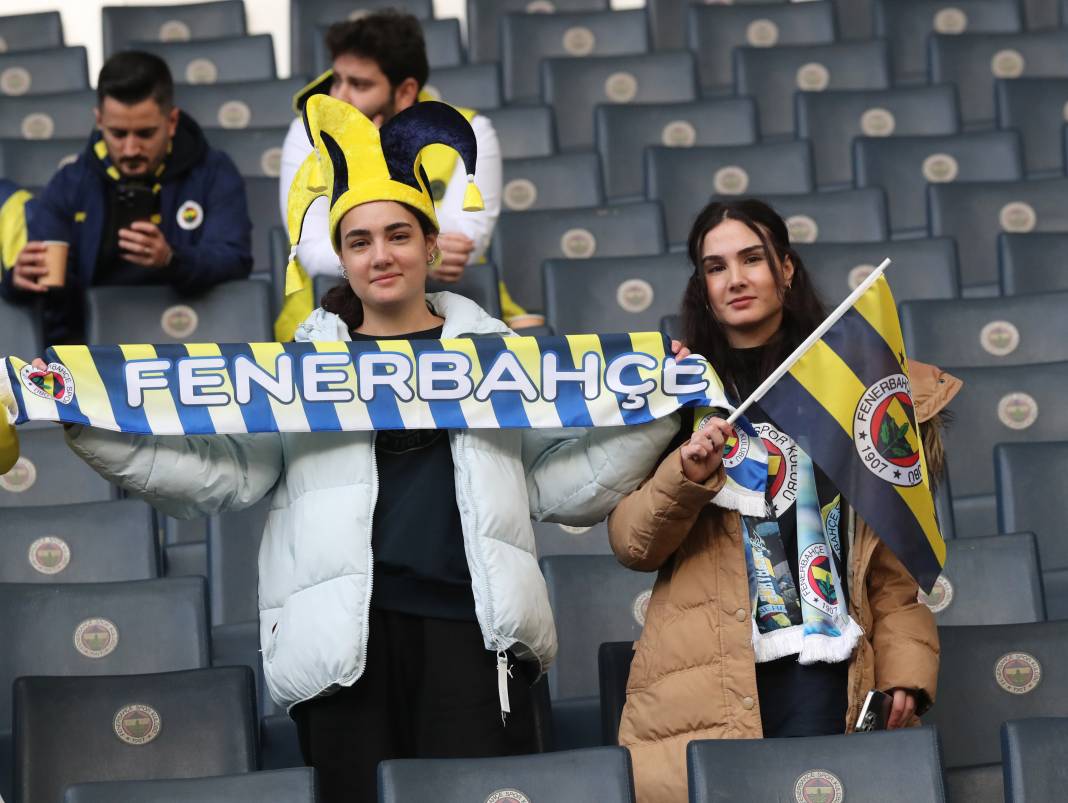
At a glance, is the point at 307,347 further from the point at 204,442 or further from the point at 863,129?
the point at 863,129

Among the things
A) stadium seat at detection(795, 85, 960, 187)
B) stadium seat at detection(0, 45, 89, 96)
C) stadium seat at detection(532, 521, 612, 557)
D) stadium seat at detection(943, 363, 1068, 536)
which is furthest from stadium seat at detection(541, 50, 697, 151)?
stadium seat at detection(532, 521, 612, 557)

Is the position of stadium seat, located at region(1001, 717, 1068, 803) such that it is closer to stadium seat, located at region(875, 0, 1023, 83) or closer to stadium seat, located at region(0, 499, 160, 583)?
stadium seat, located at region(0, 499, 160, 583)

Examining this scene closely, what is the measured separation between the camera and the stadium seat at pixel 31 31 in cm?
582

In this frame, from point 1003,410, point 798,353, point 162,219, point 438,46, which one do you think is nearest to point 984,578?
point 1003,410

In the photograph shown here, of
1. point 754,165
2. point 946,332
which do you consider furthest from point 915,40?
point 946,332

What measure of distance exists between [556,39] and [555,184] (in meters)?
0.96

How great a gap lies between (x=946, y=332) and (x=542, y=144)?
158 centimetres

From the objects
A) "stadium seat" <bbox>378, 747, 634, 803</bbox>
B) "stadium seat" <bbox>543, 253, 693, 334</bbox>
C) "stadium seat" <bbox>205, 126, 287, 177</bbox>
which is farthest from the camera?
"stadium seat" <bbox>205, 126, 287, 177</bbox>

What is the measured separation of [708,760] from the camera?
228 centimetres

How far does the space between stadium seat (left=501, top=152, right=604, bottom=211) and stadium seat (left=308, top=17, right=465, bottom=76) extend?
3.09 ft

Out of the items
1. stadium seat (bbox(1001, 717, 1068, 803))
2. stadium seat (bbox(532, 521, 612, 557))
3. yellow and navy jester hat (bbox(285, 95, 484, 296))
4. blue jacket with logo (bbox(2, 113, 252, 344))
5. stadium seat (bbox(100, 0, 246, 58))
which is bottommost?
stadium seat (bbox(1001, 717, 1068, 803))

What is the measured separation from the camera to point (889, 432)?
2.54 metres

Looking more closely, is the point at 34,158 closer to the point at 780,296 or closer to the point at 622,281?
the point at 622,281

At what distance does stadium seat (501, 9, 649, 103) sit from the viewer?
546 cm
